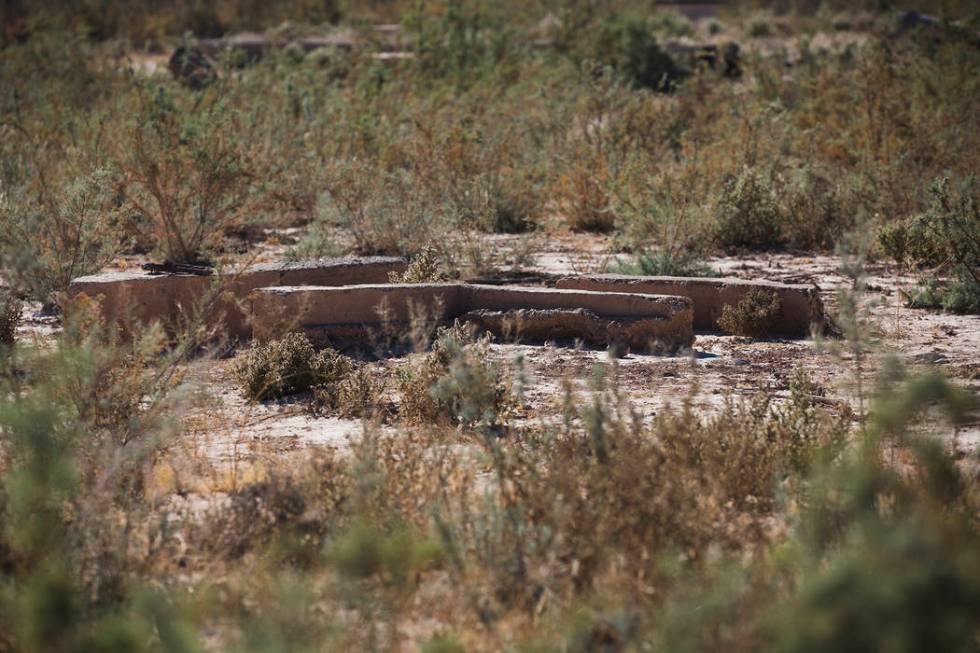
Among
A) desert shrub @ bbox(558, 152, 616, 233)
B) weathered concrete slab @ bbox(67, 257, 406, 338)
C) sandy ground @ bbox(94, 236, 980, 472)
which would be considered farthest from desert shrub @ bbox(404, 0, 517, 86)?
sandy ground @ bbox(94, 236, 980, 472)

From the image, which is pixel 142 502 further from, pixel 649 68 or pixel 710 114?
pixel 649 68

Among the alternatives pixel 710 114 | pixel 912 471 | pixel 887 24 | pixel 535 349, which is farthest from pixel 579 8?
pixel 912 471

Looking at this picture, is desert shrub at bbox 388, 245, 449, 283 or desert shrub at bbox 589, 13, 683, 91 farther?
desert shrub at bbox 589, 13, 683, 91

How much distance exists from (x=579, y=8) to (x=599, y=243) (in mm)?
13717

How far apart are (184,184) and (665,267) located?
4.26 m

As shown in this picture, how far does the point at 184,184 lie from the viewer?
10.3 m

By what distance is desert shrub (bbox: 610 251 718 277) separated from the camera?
30.2 feet

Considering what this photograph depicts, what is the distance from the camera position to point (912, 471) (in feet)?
16.6

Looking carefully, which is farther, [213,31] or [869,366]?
[213,31]

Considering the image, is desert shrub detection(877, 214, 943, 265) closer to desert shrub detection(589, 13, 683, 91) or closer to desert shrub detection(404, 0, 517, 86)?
desert shrub detection(404, 0, 517, 86)

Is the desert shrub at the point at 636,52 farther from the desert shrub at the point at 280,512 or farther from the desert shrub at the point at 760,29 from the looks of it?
the desert shrub at the point at 280,512

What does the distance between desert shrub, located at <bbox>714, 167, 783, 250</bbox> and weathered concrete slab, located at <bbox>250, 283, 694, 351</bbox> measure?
3.15m

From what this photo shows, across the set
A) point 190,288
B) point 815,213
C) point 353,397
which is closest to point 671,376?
point 353,397

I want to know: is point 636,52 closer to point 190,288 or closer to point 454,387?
point 190,288
